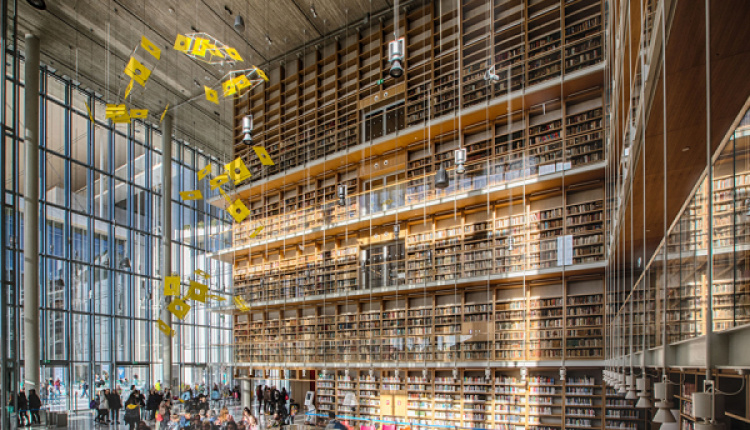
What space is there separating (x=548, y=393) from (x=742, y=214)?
28.5 ft

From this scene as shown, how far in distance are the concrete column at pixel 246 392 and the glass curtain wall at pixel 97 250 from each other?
0.48 metres

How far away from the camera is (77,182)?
14773mm

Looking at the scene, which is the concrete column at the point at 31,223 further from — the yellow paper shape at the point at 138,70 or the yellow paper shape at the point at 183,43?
the yellow paper shape at the point at 183,43

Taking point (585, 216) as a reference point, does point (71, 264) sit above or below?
below

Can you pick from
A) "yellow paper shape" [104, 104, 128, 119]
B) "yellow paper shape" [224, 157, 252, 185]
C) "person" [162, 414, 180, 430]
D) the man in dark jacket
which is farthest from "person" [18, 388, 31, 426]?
"yellow paper shape" [104, 104, 128, 119]

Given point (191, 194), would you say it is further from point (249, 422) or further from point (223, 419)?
point (249, 422)

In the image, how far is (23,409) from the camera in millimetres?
11234

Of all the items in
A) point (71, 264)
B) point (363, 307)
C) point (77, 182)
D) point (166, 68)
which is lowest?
point (363, 307)

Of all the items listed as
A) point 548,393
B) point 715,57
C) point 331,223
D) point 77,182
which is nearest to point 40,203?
point 77,182

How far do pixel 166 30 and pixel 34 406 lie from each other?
948 cm

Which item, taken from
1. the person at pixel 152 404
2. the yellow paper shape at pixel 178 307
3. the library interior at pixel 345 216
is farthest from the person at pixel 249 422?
the person at pixel 152 404

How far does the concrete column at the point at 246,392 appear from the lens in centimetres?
1545

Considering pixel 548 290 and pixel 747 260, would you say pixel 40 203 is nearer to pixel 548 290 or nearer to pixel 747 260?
pixel 548 290

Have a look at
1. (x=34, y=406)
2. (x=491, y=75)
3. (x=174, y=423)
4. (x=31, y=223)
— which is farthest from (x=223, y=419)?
(x=491, y=75)
